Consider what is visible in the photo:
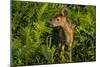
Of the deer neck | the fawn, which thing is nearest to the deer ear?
the fawn

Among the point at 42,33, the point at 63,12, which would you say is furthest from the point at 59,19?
the point at 42,33

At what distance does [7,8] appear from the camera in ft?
7.04

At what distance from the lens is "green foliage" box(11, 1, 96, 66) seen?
217cm

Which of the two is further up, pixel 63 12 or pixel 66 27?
pixel 63 12

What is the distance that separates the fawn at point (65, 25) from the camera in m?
Answer: 2.31

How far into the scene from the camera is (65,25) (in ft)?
7.70

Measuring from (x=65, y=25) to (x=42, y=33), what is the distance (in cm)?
29

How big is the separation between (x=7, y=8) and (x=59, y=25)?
1.97 ft

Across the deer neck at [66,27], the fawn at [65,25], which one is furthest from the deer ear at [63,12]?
the deer neck at [66,27]

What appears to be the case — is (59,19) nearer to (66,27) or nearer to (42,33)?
(66,27)

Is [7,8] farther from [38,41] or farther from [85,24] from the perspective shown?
[85,24]

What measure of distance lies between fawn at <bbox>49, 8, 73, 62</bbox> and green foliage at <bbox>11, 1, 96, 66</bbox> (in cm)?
4

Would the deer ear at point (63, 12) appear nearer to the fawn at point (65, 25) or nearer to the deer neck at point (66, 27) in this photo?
the fawn at point (65, 25)

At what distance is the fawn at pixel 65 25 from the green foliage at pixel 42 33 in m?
0.04
